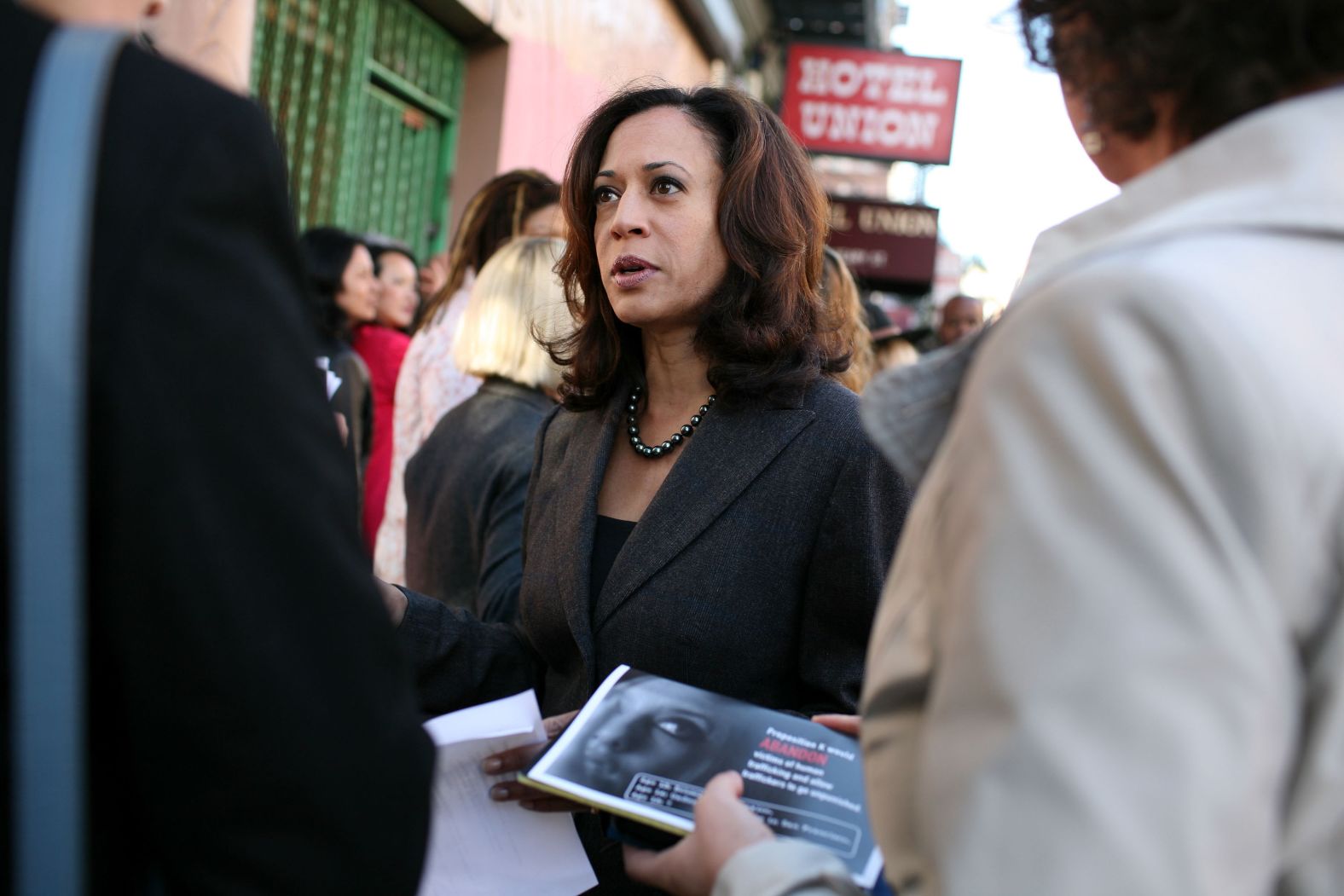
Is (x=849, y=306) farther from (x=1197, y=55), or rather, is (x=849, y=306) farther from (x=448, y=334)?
(x=1197, y=55)

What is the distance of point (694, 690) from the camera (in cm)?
159

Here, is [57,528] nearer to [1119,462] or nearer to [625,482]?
[1119,462]

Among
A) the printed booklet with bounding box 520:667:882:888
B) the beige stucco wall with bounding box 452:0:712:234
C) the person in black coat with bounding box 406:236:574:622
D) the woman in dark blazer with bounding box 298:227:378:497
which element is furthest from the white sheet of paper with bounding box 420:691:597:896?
the beige stucco wall with bounding box 452:0:712:234

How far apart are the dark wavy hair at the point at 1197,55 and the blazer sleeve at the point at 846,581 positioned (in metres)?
1.04

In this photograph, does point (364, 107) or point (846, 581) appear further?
point (364, 107)

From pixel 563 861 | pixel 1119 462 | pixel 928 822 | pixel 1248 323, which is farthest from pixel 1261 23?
pixel 563 861

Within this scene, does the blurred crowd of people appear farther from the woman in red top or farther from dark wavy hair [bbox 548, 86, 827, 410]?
the woman in red top

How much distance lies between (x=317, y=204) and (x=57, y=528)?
549 cm

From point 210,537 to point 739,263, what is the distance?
1.64m

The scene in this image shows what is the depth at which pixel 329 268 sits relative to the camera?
202 inches

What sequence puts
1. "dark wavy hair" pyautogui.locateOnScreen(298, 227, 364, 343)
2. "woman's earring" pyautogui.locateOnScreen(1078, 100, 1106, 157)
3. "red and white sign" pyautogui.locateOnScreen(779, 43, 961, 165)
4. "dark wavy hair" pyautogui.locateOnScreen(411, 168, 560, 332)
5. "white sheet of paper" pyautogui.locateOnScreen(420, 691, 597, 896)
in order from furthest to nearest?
"red and white sign" pyautogui.locateOnScreen(779, 43, 961, 165) < "dark wavy hair" pyautogui.locateOnScreen(298, 227, 364, 343) < "dark wavy hair" pyautogui.locateOnScreen(411, 168, 560, 332) < "white sheet of paper" pyautogui.locateOnScreen(420, 691, 597, 896) < "woman's earring" pyautogui.locateOnScreen(1078, 100, 1106, 157)

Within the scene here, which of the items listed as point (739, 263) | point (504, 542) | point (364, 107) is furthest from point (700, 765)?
point (364, 107)

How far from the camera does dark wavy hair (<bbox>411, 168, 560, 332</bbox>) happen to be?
4.20m

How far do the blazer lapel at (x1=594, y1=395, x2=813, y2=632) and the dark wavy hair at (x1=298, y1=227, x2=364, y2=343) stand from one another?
128 inches
